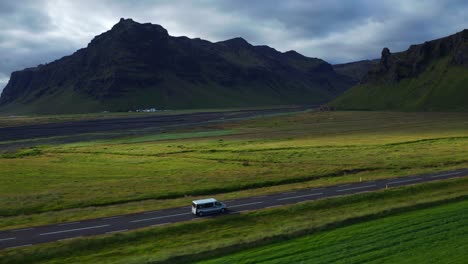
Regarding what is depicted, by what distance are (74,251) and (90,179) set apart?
119ft

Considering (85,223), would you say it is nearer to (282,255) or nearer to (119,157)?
(282,255)

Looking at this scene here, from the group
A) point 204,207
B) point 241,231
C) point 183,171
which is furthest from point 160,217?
point 183,171

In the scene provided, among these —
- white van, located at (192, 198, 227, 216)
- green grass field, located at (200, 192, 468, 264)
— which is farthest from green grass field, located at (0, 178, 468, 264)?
white van, located at (192, 198, 227, 216)

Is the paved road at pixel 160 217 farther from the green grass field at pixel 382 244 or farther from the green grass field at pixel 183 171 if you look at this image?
the green grass field at pixel 382 244

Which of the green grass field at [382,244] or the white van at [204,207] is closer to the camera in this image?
the green grass field at [382,244]

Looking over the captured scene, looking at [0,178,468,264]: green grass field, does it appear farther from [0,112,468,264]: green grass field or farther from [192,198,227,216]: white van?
[192,198,227,216]: white van

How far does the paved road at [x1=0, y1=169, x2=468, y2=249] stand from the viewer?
36.3m

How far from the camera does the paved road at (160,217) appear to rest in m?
36.3

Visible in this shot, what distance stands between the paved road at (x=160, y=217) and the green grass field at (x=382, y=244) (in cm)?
1166

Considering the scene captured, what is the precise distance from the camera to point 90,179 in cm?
6700

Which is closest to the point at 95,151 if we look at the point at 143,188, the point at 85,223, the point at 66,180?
the point at 66,180

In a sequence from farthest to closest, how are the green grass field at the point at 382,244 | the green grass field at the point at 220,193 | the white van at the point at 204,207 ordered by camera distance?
1. the white van at the point at 204,207
2. the green grass field at the point at 220,193
3. the green grass field at the point at 382,244

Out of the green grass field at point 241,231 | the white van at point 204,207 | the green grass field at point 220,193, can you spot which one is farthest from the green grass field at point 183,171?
the green grass field at point 241,231

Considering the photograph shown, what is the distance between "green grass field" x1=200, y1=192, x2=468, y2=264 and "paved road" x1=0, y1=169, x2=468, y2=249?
38.3ft
